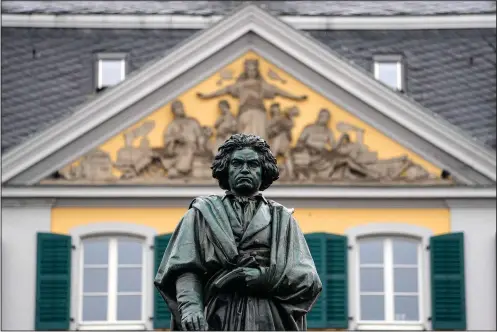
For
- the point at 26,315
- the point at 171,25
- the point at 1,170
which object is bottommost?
the point at 26,315

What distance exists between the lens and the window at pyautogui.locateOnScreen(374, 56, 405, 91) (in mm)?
37875

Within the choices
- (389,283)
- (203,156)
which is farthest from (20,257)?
(389,283)

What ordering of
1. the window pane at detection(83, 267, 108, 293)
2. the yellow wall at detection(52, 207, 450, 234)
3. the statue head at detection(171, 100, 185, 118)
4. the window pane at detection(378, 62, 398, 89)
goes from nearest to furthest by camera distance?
the window pane at detection(83, 267, 108, 293) → the yellow wall at detection(52, 207, 450, 234) → the statue head at detection(171, 100, 185, 118) → the window pane at detection(378, 62, 398, 89)

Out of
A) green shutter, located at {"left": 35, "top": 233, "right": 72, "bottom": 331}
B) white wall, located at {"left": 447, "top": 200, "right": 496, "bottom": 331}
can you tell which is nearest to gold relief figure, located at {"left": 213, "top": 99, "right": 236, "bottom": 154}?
green shutter, located at {"left": 35, "top": 233, "right": 72, "bottom": 331}

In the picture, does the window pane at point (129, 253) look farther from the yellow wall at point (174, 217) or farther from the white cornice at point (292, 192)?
the white cornice at point (292, 192)

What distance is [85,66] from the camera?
37812mm

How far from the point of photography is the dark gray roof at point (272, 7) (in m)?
38.6

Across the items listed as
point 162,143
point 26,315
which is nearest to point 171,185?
point 162,143

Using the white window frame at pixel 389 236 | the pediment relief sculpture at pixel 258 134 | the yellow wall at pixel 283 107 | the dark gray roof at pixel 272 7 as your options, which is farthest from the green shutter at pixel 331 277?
the dark gray roof at pixel 272 7

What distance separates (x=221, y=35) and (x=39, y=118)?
10.6 feet

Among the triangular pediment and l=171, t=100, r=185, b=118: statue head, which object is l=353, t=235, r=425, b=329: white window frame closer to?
the triangular pediment

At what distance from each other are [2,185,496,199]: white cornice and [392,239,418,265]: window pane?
70cm

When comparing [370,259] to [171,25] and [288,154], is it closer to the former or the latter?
[288,154]

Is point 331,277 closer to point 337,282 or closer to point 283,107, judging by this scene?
point 337,282
